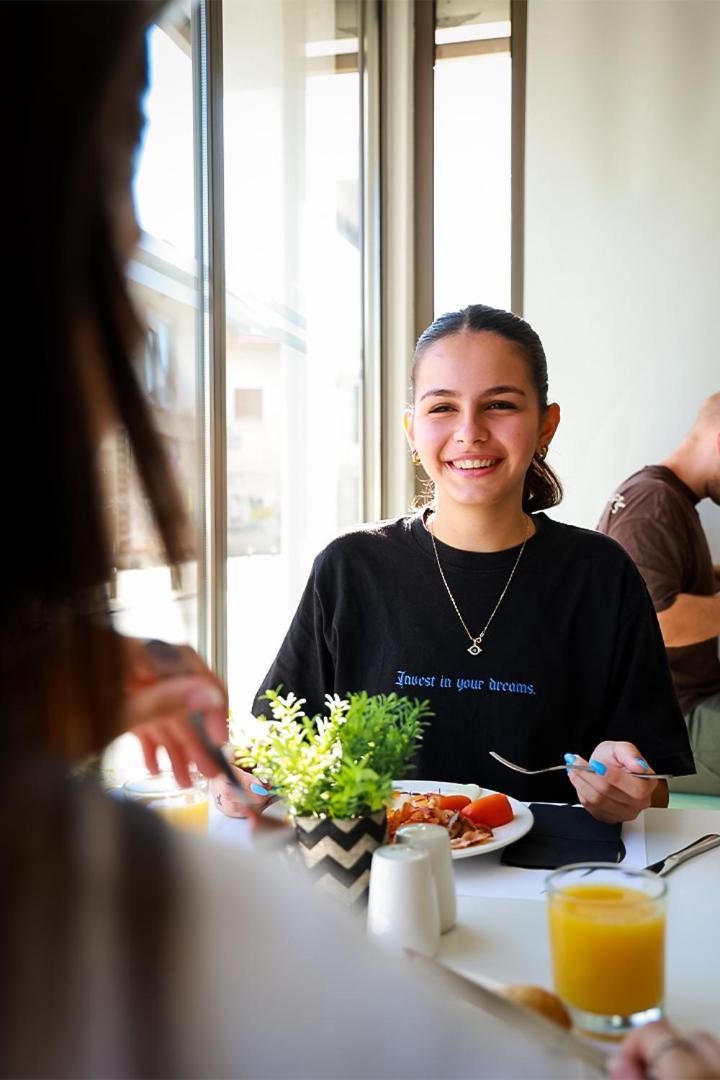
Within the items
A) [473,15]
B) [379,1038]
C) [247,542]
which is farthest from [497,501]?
[473,15]

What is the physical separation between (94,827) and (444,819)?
81 cm

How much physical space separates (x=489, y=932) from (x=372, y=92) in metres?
3.26

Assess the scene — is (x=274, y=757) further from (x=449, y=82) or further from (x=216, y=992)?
(x=449, y=82)

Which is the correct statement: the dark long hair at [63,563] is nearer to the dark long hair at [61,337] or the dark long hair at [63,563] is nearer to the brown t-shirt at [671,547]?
the dark long hair at [61,337]

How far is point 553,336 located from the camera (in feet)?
11.9

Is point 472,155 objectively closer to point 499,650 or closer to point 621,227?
point 621,227

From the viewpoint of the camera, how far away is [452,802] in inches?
46.5

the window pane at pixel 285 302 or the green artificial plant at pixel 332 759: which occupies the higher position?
the window pane at pixel 285 302

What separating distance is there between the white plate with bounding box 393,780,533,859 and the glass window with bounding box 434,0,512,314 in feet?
8.72

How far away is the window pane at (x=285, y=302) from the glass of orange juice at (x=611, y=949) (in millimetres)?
1296

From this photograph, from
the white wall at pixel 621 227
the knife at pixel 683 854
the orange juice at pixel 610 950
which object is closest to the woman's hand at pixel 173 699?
the orange juice at pixel 610 950

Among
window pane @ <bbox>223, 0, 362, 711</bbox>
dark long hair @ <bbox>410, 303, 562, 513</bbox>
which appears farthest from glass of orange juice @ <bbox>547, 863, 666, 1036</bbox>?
window pane @ <bbox>223, 0, 362, 711</bbox>

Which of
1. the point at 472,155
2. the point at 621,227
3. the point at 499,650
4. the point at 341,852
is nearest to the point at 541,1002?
the point at 341,852

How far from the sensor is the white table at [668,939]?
790 millimetres
